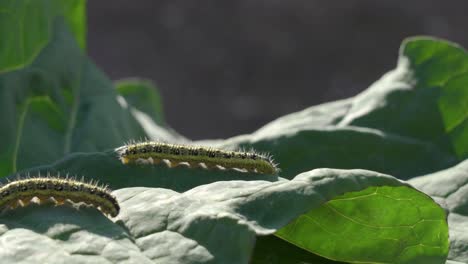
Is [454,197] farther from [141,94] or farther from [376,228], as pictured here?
[141,94]

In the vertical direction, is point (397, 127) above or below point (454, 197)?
above

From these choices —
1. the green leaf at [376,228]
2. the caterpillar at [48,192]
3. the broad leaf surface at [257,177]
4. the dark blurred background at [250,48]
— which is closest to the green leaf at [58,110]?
the broad leaf surface at [257,177]

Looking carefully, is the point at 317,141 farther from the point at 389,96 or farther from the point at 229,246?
the point at 229,246

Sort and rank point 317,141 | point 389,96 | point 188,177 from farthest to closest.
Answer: point 389,96, point 317,141, point 188,177

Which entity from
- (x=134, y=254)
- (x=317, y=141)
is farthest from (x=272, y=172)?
(x=134, y=254)

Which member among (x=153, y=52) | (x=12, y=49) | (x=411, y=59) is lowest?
(x=153, y=52)

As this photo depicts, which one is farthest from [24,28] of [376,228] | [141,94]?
[141,94]

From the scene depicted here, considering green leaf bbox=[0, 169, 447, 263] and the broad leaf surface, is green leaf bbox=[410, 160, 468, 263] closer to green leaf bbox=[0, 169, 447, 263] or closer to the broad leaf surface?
the broad leaf surface

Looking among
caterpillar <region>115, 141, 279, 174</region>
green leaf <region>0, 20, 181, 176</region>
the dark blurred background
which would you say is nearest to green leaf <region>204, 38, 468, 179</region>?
caterpillar <region>115, 141, 279, 174</region>
